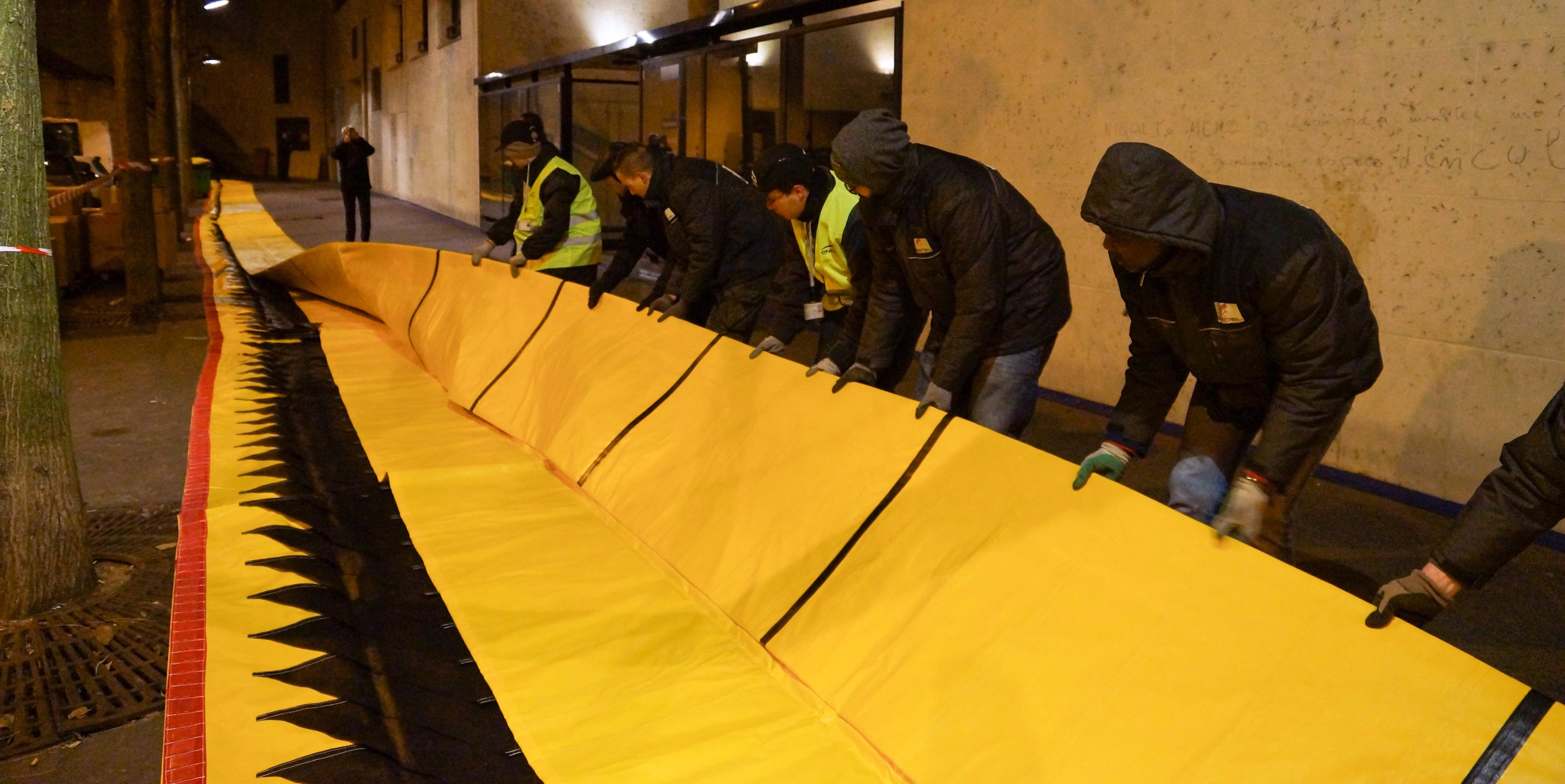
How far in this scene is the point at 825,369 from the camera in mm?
3777

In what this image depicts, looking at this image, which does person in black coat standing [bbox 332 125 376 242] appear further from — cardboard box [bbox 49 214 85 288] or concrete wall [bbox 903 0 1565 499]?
concrete wall [bbox 903 0 1565 499]

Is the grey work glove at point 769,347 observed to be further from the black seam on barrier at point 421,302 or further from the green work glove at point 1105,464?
the black seam on barrier at point 421,302

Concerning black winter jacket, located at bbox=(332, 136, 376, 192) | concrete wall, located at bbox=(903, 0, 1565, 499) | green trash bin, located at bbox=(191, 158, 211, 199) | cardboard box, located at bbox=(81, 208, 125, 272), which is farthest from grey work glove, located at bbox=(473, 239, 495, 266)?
green trash bin, located at bbox=(191, 158, 211, 199)

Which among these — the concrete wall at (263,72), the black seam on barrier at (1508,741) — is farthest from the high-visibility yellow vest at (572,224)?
the concrete wall at (263,72)

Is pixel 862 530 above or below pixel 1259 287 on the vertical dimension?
below

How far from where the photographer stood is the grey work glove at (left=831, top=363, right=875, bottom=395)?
3.51m

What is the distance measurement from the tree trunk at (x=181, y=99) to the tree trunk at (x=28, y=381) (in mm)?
18740

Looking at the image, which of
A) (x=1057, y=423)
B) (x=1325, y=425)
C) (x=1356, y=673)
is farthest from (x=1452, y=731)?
(x=1057, y=423)

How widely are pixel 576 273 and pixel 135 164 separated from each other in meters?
5.53

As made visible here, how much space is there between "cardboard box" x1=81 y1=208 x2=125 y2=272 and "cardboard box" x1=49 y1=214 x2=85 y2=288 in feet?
0.83

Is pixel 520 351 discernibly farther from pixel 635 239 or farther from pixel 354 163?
pixel 354 163

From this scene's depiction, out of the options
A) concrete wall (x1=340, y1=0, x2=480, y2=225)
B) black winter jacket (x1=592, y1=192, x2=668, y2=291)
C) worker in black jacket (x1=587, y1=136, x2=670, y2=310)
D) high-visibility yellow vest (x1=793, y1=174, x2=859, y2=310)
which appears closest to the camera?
high-visibility yellow vest (x1=793, y1=174, x2=859, y2=310)

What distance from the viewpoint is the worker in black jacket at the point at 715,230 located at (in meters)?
5.11

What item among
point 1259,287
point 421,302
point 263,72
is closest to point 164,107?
point 421,302
